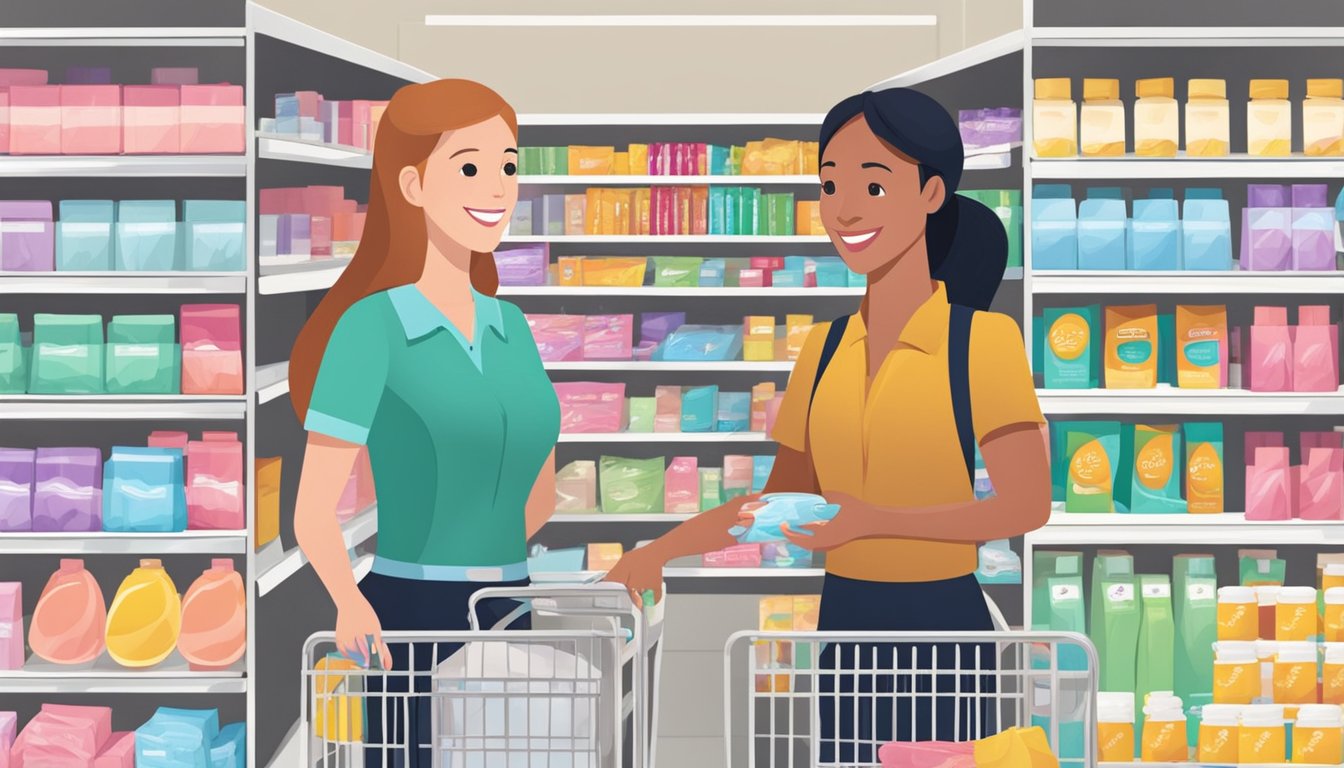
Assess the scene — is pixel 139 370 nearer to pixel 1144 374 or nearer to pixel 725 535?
pixel 725 535

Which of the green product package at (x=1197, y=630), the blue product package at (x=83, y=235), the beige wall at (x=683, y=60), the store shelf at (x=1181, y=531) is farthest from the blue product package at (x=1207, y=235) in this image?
the beige wall at (x=683, y=60)

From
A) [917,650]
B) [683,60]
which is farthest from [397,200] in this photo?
[683,60]

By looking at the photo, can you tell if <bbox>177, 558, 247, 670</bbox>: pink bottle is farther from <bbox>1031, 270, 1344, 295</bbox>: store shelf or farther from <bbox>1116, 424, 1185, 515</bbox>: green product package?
<bbox>1116, 424, 1185, 515</bbox>: green product package

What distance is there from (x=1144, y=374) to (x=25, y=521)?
3228 millimetres

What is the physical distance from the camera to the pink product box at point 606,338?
5988 millimetres

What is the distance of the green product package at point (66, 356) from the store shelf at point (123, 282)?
0.35ft

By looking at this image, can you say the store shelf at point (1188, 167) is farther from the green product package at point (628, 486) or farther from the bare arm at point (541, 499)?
the green product package at point (628, 486)

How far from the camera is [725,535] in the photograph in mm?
2439

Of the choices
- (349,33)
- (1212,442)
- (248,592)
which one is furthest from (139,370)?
(349,33)

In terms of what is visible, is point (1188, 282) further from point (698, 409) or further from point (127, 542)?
point (127, 542)

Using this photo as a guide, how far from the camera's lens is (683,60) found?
7.27 meters

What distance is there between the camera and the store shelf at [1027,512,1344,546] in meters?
3.94

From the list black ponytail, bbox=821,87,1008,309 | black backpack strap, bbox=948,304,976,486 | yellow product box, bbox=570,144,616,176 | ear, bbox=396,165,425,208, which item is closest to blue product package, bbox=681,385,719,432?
yellow product box, bbox=570,144,616,176

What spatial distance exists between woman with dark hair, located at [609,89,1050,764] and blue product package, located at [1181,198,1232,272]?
1.64 meters
